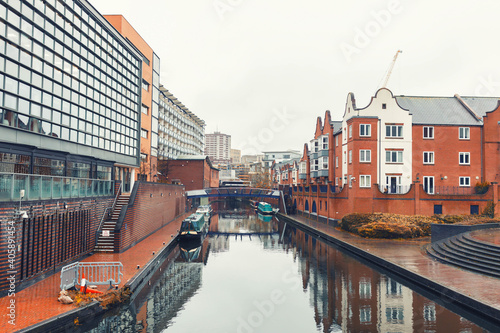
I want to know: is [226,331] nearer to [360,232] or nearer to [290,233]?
[360,232]

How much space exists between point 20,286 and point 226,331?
27.3 feet

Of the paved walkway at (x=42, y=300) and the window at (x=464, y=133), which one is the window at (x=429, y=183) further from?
the paved walkway at (x=42, y=300)

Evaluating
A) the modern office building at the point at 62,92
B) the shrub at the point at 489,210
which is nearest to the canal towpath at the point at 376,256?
the modern office building at the point at 62,92

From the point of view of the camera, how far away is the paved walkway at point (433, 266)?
1459 centimetres

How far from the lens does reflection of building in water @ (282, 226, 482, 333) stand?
12.9 m

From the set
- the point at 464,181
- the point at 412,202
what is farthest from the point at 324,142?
the point at 464,181

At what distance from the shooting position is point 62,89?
67.1ft

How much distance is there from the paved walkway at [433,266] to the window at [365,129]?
11110 millimetres

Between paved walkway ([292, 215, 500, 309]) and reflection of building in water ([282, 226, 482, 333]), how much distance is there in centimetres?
131

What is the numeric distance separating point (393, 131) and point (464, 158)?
8.06 meters

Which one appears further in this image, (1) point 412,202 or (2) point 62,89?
(1) point 412,202

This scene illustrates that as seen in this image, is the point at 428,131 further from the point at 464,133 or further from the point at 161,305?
the point at 161,305

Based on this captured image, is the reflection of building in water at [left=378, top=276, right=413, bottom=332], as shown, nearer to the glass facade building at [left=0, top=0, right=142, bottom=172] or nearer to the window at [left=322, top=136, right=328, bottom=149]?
the glass facade building at [left=0, top=0, right=142, bottom=172]

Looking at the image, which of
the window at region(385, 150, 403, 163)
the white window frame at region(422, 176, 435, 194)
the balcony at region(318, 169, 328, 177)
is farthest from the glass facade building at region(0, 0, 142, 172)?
the white window frame at region(422, 176, 435, 194)
